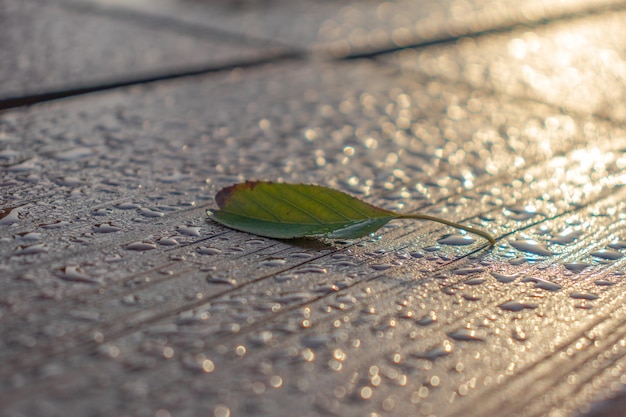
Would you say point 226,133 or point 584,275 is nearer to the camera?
point 584,275

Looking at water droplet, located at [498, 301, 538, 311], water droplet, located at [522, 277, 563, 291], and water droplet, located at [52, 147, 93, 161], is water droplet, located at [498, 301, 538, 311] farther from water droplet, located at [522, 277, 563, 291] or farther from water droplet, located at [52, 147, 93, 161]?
water droplet, located at [52, 147, 93, 161]

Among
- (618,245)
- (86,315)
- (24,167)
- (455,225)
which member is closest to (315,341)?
(86,315)

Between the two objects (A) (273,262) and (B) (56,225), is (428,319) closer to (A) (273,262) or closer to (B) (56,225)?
(A) (273,262)

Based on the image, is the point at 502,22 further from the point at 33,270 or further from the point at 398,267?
the point at 33,270

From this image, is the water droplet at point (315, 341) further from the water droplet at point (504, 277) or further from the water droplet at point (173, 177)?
the water droplet at point (173, 177)

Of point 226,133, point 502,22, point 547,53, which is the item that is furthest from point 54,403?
point 502,22
